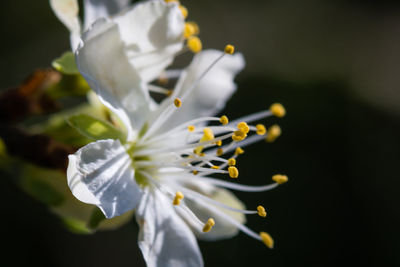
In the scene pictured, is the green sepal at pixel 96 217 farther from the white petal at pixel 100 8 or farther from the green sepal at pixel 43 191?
the white petal at pixel 100 8

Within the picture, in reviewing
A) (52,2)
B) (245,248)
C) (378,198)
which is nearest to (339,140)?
(378,198)

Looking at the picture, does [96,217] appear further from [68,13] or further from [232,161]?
[68,13]

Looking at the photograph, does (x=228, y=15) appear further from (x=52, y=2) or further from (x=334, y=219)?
(x=52, y=2)

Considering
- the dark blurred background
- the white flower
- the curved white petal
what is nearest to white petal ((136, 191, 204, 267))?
the white flower

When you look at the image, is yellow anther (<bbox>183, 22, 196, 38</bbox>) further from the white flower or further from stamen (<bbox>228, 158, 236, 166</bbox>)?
stamen (<bbox>228, 158, 236, 166</bbox>)

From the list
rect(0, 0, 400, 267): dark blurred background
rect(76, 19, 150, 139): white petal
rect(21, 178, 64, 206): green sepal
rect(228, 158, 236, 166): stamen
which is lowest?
rect(0, 0, 400, 267): dark blurred background

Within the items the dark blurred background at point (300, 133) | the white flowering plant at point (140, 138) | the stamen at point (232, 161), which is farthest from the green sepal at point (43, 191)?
the dark blurred background at point (300, 133)

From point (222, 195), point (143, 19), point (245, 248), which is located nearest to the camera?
point (143, 19)
